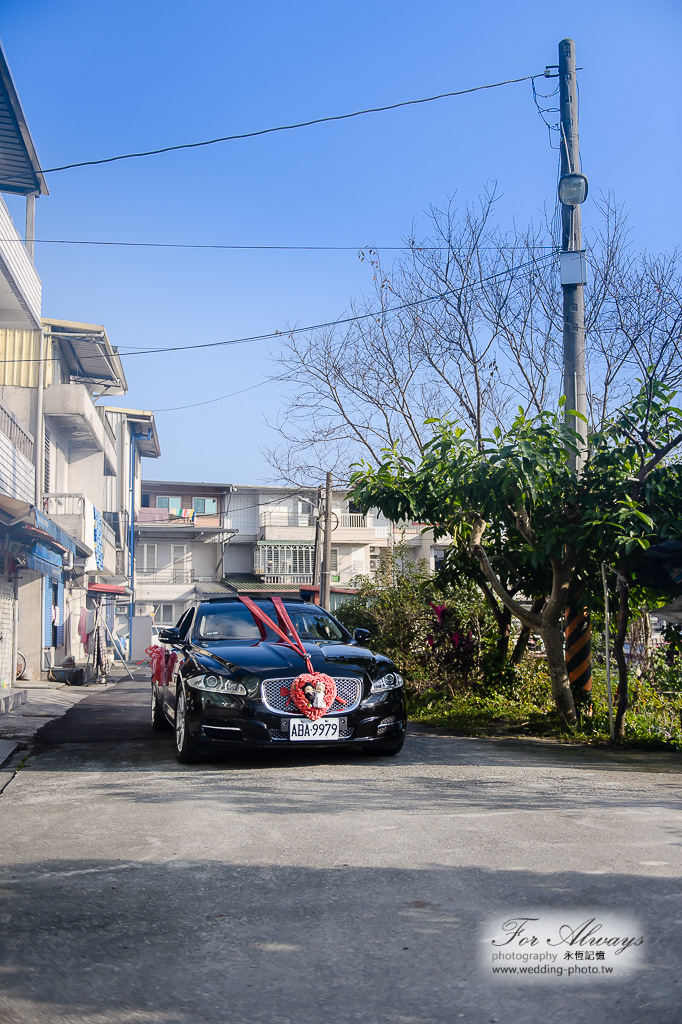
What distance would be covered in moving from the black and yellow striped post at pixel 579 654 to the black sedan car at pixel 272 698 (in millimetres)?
3432

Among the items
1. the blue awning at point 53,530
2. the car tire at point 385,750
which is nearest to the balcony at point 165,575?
the blue awning at point 53,530

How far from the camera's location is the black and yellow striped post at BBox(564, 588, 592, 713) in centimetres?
1070

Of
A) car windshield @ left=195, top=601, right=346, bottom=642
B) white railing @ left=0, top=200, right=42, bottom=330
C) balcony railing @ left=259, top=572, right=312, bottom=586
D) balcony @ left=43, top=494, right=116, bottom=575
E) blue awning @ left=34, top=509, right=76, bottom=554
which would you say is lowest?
car windshield @ left=195, top=601, right=346, bottom=642

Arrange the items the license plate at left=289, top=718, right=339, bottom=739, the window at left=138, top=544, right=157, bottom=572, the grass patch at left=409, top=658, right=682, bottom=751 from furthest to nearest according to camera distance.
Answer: the window at left=138, top=544, right=157, bottom=572, the grass patch at left=409, top=658, right=682, bottom=751, the license plate at left=289, top=718, right=339, bottom=739

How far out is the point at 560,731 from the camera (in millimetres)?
10211

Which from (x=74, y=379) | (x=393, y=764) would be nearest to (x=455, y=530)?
(x=393, y=764)

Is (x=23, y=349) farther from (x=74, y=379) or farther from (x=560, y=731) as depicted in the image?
(x=560, y=731)

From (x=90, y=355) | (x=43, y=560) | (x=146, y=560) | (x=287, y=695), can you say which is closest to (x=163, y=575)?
(x=146, y=560)

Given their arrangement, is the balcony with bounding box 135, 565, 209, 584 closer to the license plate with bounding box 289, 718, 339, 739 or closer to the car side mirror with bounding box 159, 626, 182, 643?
the car side mirror with bounding box 159, 626, 182, 643

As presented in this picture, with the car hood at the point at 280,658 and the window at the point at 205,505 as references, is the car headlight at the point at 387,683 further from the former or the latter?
the window at the point at 205,505

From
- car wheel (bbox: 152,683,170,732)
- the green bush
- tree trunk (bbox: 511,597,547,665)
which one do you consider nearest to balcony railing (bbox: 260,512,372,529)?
the green bush

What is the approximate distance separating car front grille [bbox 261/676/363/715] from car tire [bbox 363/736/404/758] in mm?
646

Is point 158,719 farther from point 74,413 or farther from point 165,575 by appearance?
point 165,575

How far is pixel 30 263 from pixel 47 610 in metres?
8.85
